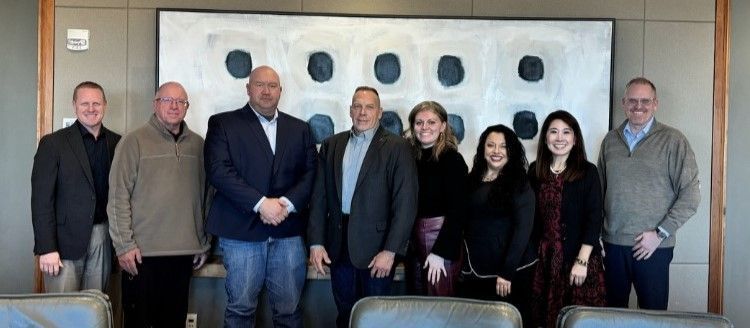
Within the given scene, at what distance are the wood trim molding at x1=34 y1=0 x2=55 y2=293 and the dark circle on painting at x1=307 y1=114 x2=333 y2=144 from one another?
4.96 ft

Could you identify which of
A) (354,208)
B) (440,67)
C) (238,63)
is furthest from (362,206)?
(238,63)

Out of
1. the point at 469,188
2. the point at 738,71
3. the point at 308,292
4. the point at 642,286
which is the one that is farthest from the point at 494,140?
the point at 738,71

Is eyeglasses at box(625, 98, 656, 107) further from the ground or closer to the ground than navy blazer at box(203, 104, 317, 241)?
further from the ground

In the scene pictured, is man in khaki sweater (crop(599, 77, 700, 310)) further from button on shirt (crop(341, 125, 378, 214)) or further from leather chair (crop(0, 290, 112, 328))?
leather chair (crop(0, 290, 112, 328))

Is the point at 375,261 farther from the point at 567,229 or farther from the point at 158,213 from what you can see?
the point at 158,213

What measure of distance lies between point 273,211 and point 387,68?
130 cm

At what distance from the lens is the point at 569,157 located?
3.15 meters

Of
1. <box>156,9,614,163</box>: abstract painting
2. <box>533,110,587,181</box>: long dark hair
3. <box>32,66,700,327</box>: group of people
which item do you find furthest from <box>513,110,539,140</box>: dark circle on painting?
<box>533,110,587,181</box>: long dark hair

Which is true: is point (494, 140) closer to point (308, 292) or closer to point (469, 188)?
point (469, 188)

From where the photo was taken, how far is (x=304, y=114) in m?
4.05

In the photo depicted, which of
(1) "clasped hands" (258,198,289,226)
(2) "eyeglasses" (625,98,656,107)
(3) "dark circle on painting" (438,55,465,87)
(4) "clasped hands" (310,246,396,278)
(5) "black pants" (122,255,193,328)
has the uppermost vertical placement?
(3) "dark circle on painting" (438,55,465,87)

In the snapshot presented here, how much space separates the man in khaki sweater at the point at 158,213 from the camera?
322 centimetres

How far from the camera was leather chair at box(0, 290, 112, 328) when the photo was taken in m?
1.85

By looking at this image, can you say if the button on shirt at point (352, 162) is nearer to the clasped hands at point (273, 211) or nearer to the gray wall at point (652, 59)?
the clasped hands at point (273, 211)
